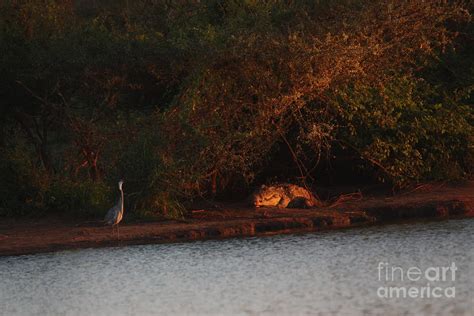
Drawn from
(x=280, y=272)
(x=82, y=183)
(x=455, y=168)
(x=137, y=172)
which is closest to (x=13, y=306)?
(x=280, y=272)

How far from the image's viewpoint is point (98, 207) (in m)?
Result: 16.8

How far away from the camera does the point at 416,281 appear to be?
11070mm

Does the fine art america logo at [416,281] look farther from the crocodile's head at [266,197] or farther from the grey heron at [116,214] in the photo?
the crocodile's head at [266,197]

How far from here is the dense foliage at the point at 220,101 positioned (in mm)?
16750

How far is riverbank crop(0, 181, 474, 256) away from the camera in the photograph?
14797mm

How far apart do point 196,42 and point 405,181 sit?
15.7ft

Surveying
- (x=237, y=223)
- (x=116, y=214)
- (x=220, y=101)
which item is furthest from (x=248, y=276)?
(x=220, y=101)

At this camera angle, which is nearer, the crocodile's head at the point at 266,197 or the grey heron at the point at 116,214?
the grey heron at the point at 116,214

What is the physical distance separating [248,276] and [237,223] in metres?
4.01

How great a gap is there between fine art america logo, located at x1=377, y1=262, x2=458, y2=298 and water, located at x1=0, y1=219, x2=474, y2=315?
6 centimetres

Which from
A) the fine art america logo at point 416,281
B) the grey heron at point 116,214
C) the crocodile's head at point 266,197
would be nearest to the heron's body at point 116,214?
the grey heron at point 116,214

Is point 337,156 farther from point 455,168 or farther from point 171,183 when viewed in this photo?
point 171,183

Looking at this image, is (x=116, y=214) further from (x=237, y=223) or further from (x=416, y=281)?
(x=416, y=281)

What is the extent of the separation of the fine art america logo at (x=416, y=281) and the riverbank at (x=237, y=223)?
3.62 meters
